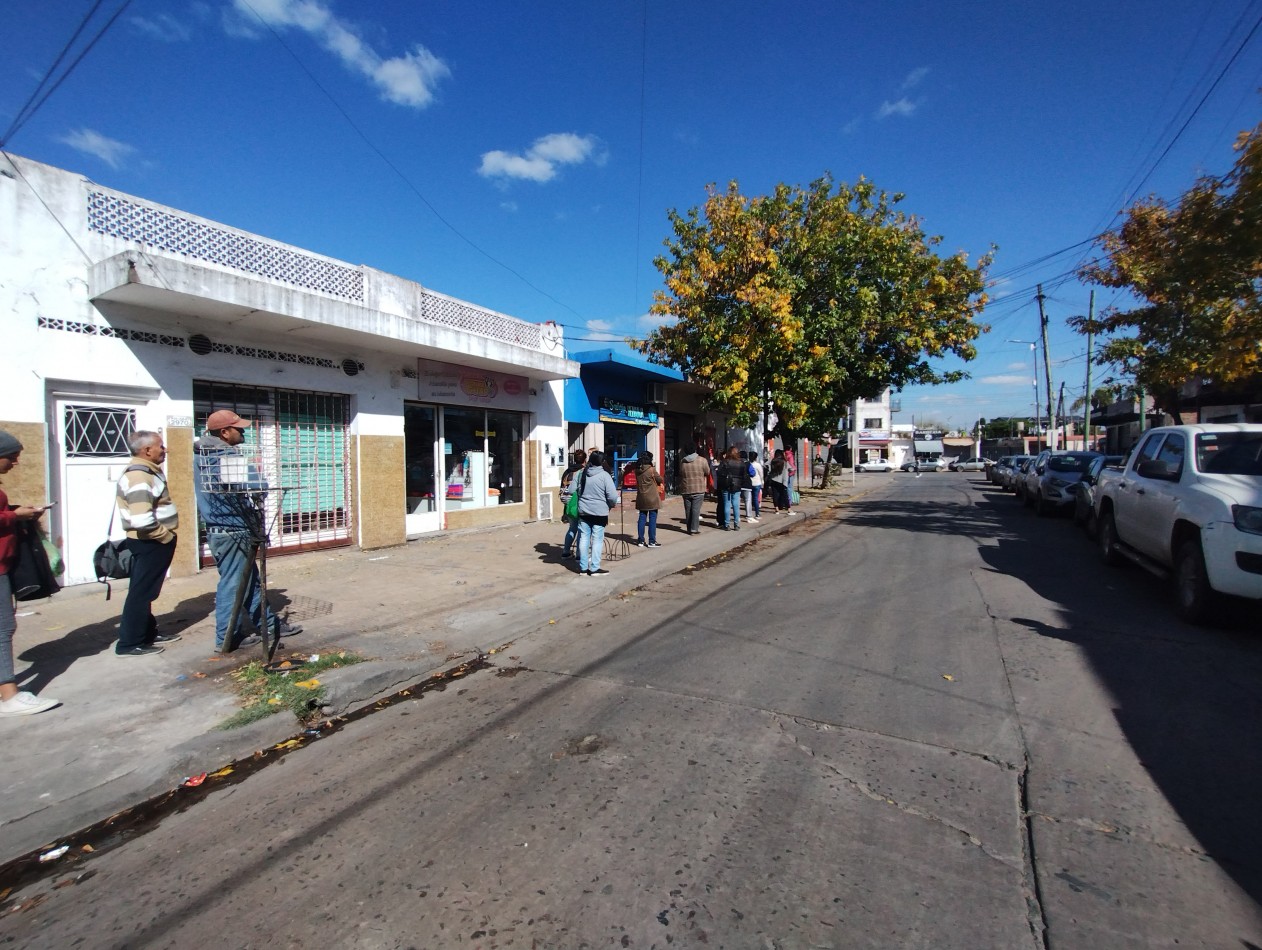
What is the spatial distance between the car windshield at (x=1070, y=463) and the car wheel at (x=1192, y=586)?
11.7m

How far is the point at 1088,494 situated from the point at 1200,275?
465 cm

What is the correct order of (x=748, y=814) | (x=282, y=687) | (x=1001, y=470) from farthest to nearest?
(x=1001, y=470), (x=282, y=687), (x=748, y=814)

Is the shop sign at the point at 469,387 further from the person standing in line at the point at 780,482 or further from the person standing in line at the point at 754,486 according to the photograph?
the person standing in line at the point at 780,482

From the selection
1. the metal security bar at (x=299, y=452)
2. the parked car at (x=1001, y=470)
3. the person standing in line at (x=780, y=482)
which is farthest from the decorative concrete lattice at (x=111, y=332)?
the parked car at (x=1001, y=470)

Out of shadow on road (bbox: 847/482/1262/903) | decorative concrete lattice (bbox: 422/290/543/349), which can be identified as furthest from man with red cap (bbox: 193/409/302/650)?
decorative concrete lattice (bbox: 422/290/543/349)

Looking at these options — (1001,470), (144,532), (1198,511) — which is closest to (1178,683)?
(1198,511)

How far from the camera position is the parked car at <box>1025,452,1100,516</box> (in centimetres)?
1573

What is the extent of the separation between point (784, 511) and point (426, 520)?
9816 millimetres

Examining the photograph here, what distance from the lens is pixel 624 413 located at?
60.4ft

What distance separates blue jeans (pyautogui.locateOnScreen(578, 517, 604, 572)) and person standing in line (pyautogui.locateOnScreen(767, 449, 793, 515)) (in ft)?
31.9

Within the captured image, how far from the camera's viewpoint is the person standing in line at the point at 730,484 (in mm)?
13250

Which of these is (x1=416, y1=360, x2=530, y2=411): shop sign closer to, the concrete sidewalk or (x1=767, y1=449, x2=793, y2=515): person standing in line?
the concrete sidewalk

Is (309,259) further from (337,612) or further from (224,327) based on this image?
(337,612)

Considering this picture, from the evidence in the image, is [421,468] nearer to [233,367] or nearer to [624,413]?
[233,367]
